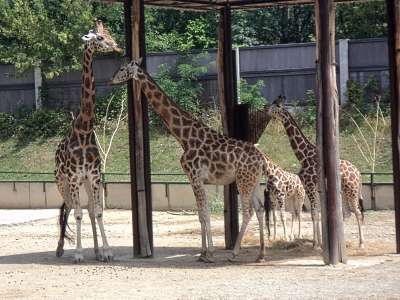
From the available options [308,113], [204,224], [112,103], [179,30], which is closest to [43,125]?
[112,103]

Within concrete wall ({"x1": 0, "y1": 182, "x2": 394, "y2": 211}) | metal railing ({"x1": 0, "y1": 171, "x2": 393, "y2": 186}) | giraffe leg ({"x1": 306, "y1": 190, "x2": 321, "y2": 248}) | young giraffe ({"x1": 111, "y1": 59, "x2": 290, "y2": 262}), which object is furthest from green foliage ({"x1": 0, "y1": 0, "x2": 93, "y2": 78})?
giraffe leg ({"x1": 306, "y1": 190, "x2": 321, "y2": 248})

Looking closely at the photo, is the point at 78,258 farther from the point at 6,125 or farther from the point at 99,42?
the point at 6,125

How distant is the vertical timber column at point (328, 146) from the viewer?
11977 millimetres

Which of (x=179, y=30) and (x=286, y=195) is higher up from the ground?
(x=179, y=30)

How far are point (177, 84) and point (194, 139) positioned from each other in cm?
1380

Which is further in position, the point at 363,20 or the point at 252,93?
the point at 363,20

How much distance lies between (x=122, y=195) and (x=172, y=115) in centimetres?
745

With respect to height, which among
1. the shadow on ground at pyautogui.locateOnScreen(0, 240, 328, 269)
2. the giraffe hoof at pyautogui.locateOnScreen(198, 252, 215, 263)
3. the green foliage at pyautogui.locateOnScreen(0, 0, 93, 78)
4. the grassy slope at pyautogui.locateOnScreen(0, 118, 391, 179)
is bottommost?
the shadow on ground at pyautogui.locateOnScreen(0, 240, 328, 269)

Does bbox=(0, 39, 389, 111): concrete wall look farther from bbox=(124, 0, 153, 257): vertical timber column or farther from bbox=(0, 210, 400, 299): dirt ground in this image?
bbox=(124, 0, 153, 257): vertical timber column

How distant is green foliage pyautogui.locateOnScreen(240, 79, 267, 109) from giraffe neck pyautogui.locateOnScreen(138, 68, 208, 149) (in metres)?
11.2

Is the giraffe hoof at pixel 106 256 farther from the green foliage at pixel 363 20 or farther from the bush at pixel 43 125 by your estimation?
the green foliage at pixel 363 20

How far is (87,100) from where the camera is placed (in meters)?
13.9

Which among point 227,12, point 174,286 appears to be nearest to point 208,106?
point 227,12

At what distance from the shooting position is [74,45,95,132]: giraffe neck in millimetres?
13891
